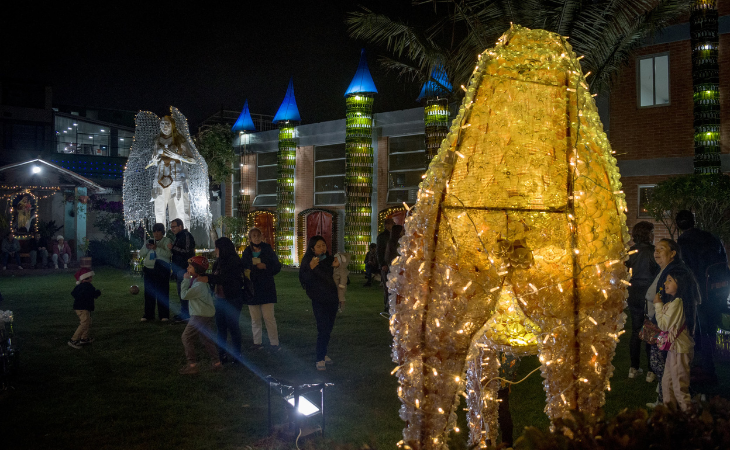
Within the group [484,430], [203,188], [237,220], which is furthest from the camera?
[237,220]

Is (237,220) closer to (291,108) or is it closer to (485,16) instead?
(291,108)

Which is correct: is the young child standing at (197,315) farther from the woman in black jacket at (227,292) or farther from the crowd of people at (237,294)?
the woman in black jacket at (227,292)

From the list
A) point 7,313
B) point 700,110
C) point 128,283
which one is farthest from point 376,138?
point 7,313

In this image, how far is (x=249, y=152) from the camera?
2547 centimetres

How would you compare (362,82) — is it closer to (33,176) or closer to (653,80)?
(653,80)

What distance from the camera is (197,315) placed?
22.0 ft

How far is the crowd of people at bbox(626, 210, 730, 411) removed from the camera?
4.51m

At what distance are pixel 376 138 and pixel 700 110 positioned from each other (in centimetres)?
1152

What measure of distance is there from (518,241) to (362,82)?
1765cm

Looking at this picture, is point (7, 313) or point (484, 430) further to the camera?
point (7, 313)

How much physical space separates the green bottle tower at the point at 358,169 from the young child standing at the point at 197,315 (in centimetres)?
1280

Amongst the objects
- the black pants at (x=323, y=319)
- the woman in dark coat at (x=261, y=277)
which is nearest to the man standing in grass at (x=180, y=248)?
the woman in dark coat at (x=261, y=277)

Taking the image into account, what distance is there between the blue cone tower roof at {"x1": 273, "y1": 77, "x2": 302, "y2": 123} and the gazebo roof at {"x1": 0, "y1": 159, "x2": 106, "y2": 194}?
8.65 m

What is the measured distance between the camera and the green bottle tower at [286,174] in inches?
890
